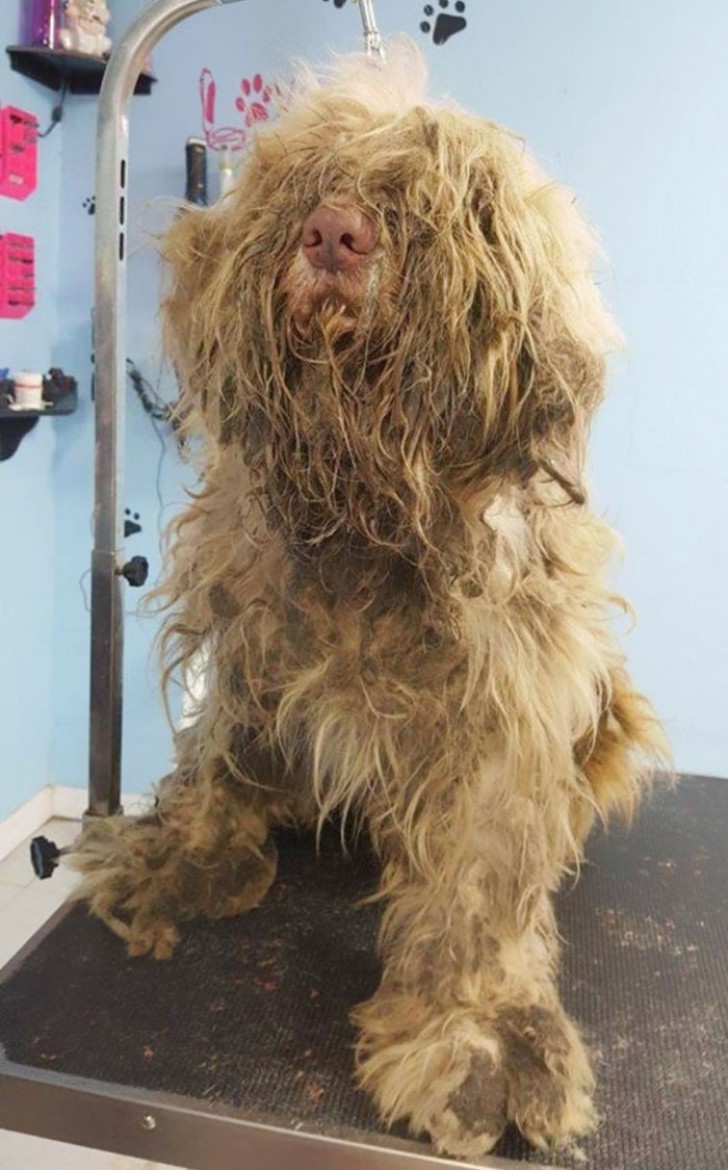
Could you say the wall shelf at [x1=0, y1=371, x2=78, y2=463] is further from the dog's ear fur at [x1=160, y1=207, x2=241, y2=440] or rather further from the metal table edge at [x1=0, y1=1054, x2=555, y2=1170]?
the metal table edge at [x1=0, y1=1054, x2=555, y2=1170]

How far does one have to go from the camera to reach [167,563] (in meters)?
1.18

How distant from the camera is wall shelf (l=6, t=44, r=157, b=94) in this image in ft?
7.50

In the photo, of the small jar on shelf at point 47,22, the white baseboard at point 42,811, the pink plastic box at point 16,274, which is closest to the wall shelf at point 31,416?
the pink plastic box at point 16,274

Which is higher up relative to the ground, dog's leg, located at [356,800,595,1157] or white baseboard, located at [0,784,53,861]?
dog's leg, located at [356,800,595,1157]

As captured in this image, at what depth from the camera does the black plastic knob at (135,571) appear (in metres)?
1.17

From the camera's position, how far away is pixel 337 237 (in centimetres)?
77

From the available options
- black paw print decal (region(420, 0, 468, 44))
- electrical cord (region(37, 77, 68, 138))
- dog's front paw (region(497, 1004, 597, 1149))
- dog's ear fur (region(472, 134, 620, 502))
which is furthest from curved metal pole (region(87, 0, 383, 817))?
electrical cord (region(37, 77, 68, 138))

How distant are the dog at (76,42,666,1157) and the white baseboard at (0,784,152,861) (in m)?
1.59

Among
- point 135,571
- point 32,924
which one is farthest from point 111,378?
point 32,924

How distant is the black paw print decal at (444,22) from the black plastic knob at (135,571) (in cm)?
171

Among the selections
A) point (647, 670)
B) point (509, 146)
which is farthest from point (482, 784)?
point (647, 670)

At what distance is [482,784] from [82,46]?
6.77 ft

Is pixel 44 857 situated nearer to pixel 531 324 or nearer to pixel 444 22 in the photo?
pixel 531 324

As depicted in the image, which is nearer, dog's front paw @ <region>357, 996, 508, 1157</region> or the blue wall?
dog's front paw @ <region>357, 996, 508, 1157</region>
